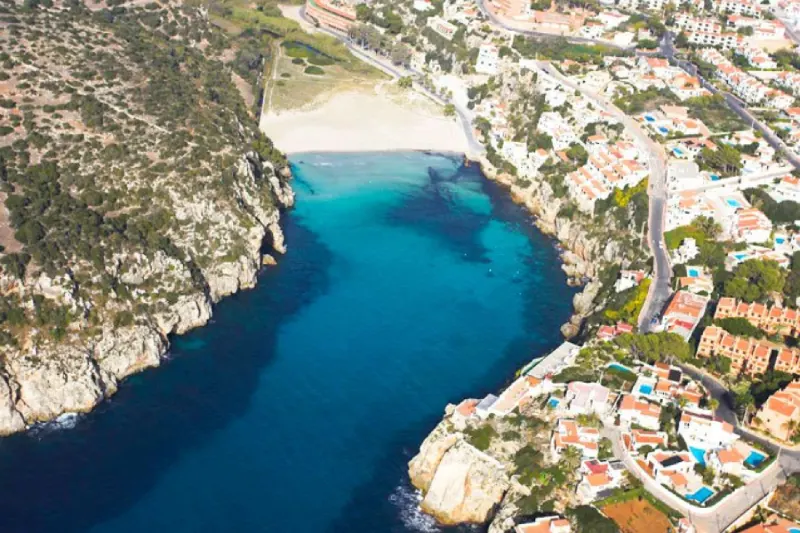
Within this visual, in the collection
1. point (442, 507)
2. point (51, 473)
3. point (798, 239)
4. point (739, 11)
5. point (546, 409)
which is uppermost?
point (739, 11)

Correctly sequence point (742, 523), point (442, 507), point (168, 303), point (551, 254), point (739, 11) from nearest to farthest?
point (742, 523) → point (442, 507) → point (168, 303) → point (551, 254) → point (739, 11)

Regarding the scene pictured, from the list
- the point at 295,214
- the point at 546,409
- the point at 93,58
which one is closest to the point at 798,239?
the point at 546,409

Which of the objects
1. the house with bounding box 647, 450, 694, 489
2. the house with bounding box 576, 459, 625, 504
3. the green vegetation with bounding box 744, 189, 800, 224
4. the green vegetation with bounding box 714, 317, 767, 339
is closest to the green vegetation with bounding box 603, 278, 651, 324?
the green vegetation with bounding box 714, 317, 767, 339

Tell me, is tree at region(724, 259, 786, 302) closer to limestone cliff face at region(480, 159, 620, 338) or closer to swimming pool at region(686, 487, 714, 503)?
limestone cliff face at region(480, 159, 620, 338)

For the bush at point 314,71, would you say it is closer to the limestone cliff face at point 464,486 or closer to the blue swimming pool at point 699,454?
the limestone cliff face at point 464,486

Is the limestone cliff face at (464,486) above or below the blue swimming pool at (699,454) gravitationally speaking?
below

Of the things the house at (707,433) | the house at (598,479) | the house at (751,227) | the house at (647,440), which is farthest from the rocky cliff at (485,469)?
the house at (751,227)

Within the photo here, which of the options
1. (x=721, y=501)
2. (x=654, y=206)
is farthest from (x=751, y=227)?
(x=721, y=501)

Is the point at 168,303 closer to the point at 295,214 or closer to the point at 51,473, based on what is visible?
the point at 51,473
